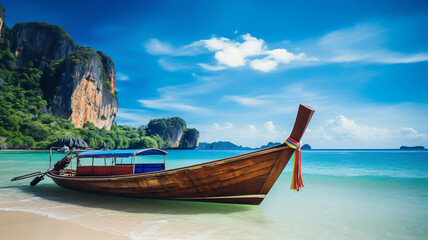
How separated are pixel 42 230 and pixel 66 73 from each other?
79573 millimetres

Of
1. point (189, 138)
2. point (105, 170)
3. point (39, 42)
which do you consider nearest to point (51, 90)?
point (39, 42)

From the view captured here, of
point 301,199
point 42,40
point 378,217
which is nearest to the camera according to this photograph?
point 378,217

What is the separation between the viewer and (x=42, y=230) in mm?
4711

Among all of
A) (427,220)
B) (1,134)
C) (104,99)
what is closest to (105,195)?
(427,220)

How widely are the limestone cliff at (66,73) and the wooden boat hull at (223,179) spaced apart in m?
72.9

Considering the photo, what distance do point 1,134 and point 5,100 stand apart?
18.3 meters

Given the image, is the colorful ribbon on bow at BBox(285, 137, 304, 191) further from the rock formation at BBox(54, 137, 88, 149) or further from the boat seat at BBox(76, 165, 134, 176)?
the rock formation at BBox(54, 137, 88, 149)

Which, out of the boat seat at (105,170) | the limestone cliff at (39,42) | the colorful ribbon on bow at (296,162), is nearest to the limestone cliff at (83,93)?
the limestone cliff at (39,42)

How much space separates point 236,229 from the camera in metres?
4.95

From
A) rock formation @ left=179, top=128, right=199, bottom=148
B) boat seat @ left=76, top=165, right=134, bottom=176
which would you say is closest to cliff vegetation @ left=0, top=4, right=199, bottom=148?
rock formation @ left=179, top=128, right=199, bottom=148

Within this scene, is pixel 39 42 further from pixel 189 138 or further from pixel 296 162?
pixel 296 162

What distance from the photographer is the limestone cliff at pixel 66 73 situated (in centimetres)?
6881

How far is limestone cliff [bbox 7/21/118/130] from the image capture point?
226 ft

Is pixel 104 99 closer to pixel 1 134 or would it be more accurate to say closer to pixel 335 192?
pixel 1 134
